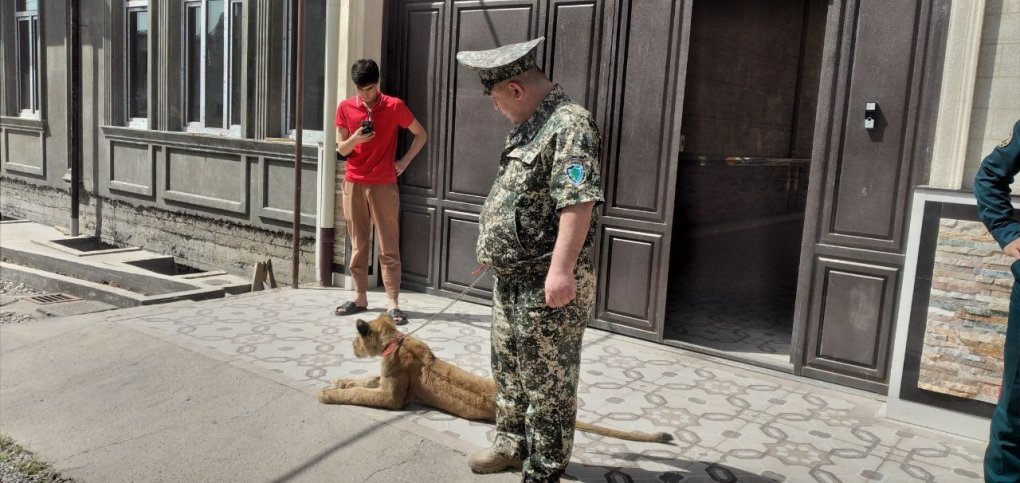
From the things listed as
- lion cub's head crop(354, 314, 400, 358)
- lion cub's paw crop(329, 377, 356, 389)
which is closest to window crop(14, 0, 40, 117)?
lion cub's paw crop(329, 377, 356, 389)

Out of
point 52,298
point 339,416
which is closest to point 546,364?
point 339,416

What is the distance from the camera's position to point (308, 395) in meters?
4.52

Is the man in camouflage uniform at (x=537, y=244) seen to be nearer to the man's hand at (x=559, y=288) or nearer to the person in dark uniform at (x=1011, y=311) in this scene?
the man's hand at (x=559, y=288)

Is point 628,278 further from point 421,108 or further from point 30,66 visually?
point 30,66

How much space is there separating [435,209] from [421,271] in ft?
2.00

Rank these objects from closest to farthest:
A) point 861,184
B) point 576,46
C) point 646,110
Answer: point 861,184
point 646,110
point 576,46

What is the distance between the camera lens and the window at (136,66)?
9.92 meters

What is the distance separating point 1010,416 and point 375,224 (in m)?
4.51

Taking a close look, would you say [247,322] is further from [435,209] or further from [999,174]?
[999,174]

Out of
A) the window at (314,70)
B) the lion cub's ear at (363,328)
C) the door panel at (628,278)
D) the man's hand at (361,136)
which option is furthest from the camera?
the window at (314,70)

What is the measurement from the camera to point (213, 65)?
30.3 ft

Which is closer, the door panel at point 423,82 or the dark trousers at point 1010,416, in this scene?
the dark trousers at point 1010,416

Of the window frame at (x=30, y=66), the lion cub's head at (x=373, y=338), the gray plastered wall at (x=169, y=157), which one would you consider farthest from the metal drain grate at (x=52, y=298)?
the window frame at (x=30, y=66)

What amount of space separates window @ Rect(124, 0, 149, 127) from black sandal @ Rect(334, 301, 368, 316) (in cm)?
517
